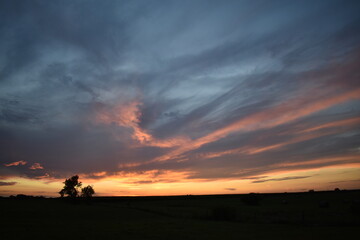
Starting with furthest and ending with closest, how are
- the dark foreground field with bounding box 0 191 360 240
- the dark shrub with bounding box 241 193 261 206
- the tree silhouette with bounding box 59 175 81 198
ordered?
the tree silhouette with bounding box 59 175 81 198 → the dark shrub with bounding box 241 193 261 206 → the dark foreground field with bounding box 0 191 360 240

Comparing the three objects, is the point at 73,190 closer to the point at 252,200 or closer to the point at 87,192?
the point at 87,192

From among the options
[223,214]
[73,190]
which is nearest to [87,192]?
[73,190]

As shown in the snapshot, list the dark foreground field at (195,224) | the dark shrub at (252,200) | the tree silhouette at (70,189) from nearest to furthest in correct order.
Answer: the dark foreground field at (195,224) → the dark shrub at (252,200) → the tree silhouette at (70,189)

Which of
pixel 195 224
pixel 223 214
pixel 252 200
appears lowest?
pixel 195 224

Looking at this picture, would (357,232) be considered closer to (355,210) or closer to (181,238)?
(181,238)

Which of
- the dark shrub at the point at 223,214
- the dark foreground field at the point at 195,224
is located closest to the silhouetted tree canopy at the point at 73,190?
the dark foreground field at the point at 195,224

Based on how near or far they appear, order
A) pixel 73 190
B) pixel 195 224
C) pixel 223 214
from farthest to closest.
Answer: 1. pixel 73 190
2. pixel 223 214
3. pixel 195 224

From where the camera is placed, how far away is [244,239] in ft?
76.5

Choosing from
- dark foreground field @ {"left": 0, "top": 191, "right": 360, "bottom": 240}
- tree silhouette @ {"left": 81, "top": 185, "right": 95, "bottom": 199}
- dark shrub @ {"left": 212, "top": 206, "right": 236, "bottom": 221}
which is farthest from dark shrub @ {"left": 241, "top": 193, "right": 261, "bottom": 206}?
tree silhouette @ {"left": 81, "top": 185, "right": 95, "bottom": 199}

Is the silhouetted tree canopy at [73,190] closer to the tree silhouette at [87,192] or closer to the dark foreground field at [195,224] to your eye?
the tree silhouette at [87,192]

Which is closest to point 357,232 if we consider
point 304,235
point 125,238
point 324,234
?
point 324,234

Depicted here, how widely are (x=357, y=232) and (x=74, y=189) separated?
4730 inches

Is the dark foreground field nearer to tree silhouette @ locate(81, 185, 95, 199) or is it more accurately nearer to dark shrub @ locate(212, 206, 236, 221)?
dark shrub @ locate(212, 206, 236, 221)

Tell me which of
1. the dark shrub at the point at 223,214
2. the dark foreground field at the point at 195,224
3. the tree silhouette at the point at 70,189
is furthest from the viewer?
the tree silhouette at the point at 70,189
